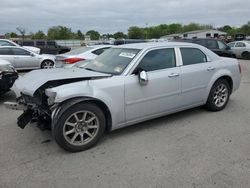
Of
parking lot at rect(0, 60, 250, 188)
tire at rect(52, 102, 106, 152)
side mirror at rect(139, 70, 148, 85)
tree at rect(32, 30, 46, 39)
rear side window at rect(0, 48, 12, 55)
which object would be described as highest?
tree at rect(32, 30, 46, 39)

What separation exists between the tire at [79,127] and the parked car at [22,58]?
9620 mm

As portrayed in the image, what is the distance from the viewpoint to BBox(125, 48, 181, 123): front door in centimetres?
425

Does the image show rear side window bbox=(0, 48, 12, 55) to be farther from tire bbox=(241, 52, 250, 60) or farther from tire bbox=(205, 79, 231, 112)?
tire bbox=(241, 52, 250, 60)

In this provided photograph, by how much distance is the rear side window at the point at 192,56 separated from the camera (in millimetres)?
5049

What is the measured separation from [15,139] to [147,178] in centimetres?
242

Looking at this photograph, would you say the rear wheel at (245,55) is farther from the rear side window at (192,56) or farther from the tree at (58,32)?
the tree at (58,32)

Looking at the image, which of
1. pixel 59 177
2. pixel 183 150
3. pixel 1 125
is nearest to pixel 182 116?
pixel 183 150

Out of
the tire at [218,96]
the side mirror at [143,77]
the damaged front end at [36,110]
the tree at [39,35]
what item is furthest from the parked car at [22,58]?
the tree at [39,35]

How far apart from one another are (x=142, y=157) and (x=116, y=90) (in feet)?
3.64

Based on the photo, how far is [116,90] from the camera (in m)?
4.07

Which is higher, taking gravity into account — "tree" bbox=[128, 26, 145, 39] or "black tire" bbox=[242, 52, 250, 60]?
"tree" bbox=[128, 26, 145, 39]

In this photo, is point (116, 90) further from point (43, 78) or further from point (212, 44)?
point (212, 44)

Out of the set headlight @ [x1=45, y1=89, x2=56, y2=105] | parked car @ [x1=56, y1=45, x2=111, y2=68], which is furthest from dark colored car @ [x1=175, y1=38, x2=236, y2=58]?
headlight @ [x1=45, y1=89, x2=56, y2=105]

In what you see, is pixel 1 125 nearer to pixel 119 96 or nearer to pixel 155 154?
pixel 119 96
